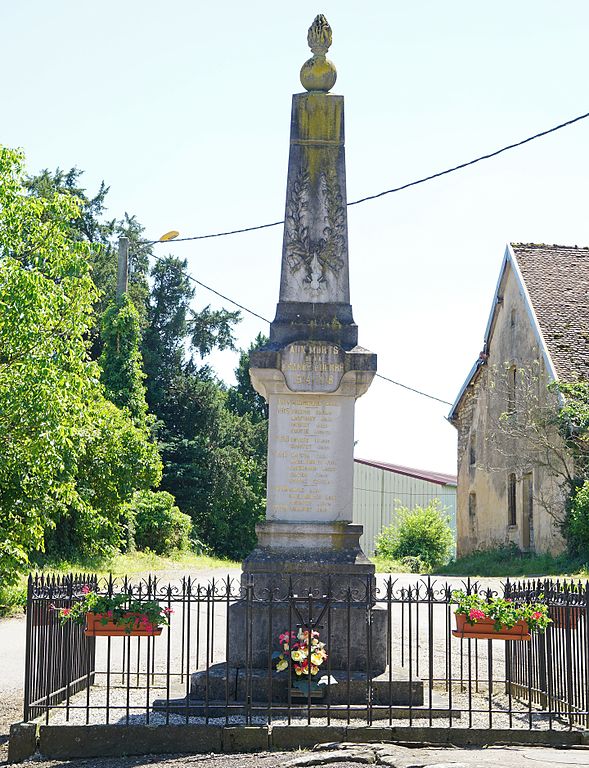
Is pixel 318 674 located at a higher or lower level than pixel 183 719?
higher

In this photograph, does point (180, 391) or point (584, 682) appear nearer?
point (584, 682)

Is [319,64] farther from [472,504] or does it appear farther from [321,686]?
[472,504]

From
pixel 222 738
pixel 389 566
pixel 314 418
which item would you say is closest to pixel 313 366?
pixel 314 418

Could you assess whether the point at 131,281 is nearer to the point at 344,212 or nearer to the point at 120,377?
the point at 120,377

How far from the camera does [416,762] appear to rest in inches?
284

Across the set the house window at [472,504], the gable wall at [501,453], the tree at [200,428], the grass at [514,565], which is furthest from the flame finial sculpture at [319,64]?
the tree at [200,428]

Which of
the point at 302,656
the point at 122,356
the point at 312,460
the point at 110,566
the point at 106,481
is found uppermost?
the point at 122,356

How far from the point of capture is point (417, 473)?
5762cm

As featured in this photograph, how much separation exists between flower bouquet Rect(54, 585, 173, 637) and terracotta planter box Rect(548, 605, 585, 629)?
322 centimetres

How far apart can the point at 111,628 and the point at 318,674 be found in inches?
74.2

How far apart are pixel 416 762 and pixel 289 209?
5.70 meters

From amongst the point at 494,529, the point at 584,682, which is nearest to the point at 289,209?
the point at 584,682

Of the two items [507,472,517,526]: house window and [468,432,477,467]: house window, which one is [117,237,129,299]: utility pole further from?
[507,472,517,526]: house window

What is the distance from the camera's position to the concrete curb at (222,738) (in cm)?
800
